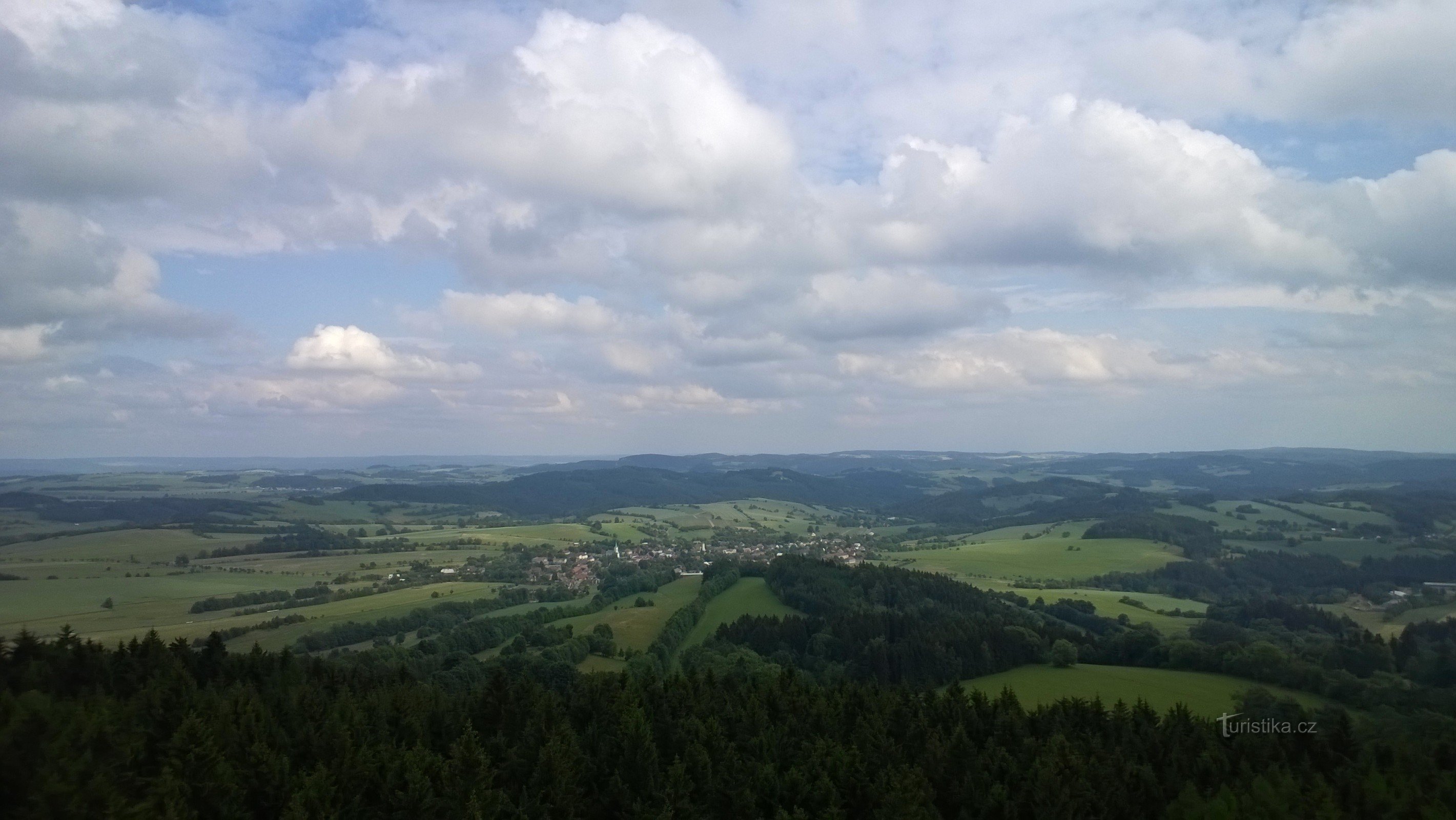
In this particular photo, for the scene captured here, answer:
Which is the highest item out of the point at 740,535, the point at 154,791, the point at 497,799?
the point at 154,791

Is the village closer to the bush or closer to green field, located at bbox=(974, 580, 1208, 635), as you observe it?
green field, located at bbox=(974, 580, 1208, 635)

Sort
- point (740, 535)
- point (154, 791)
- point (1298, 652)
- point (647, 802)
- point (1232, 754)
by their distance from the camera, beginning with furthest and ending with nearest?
1. point (740, 535)
2. point (1298, 652)
3. point (1232, 754)
4. point (647, 802)
5. point (154, 791)

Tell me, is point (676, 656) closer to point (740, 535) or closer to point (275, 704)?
point (275, 704)

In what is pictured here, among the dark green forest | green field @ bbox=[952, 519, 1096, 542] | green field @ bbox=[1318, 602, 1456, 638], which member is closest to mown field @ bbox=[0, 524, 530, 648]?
the dark green forest

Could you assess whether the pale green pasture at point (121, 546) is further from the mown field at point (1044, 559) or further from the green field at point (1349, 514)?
the green field at point (1349, 514)

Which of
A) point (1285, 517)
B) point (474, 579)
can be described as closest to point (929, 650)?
point (474, 579)

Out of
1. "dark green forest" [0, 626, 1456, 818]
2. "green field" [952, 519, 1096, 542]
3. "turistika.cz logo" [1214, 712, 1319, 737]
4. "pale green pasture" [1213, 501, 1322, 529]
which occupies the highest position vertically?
"dark green forest" [0, 626, 1456, 818]
